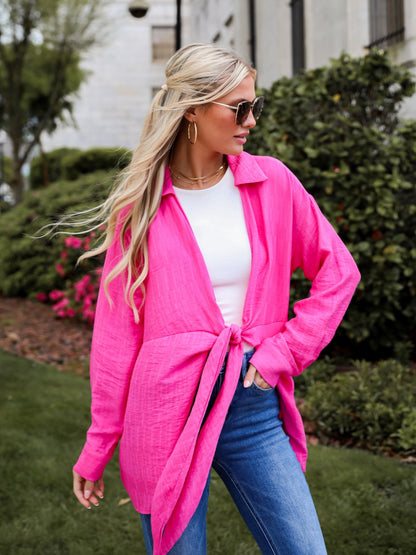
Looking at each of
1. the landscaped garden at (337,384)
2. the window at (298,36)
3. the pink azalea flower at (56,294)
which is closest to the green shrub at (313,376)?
the landscaped garden at (337,384)

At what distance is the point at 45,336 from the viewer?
9.22 meters

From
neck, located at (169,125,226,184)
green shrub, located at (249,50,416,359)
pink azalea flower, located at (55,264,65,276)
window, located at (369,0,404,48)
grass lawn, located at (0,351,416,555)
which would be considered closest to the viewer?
neck, located at (169,125,226,184)

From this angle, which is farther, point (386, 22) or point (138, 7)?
point (138, 7)

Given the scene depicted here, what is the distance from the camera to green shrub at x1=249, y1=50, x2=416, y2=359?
5.97 metres

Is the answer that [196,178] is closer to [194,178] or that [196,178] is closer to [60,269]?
[194,178]

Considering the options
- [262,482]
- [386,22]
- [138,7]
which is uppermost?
[138,7]

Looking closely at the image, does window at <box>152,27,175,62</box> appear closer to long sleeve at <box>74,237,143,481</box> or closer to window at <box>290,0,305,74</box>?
window at <box>290,0,305,74</box>

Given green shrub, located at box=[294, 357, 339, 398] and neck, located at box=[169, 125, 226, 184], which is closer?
neck, located at box=[169, 125, 226, 184]

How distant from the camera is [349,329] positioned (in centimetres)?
621

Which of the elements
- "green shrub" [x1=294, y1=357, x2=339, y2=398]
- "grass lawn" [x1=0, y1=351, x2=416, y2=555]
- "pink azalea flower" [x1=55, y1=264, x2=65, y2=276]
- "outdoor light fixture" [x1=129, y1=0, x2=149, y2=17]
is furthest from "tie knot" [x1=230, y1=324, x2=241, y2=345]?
"outdoor light fixture" [x1=129, y1=0, x2=149, y2=17]

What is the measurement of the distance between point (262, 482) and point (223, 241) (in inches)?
29.0

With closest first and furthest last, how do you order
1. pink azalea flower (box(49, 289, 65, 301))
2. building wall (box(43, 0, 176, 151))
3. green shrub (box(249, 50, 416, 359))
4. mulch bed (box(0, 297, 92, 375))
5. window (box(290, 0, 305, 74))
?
green shrub (box(249, 50, 416, 359)), mulch bed (box(0, 297, 92, 375)), pink azalea flower (box(49, 289, 65, 301)), window (box(290, 0, 305, 74)), building wall (box(43, 0, 176, 151))

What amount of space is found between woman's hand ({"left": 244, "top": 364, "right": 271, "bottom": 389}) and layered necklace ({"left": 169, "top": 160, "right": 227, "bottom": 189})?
624 mm

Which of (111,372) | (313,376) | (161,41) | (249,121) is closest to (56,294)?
(313,376)
